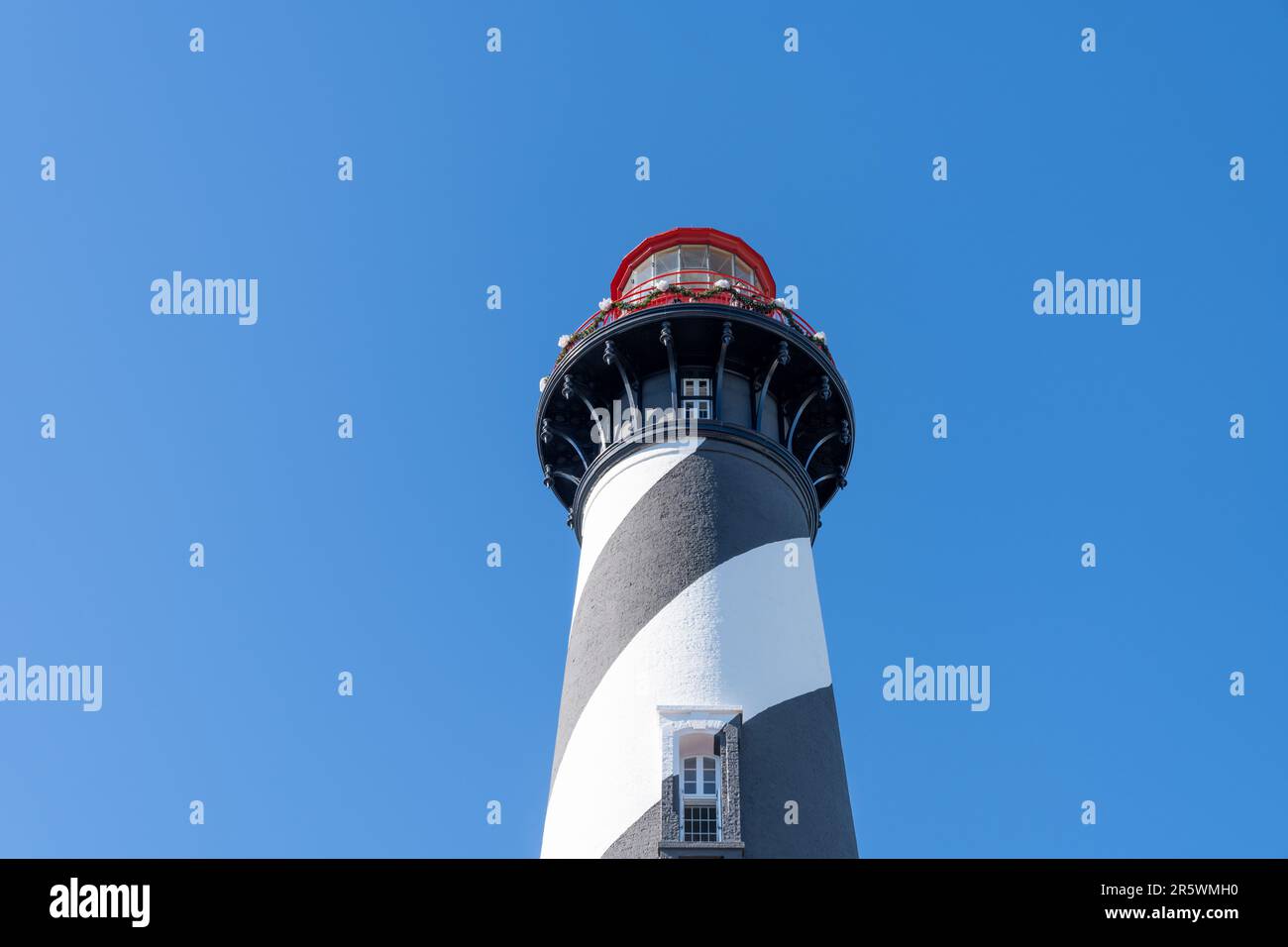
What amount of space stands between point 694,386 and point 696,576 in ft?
14.1

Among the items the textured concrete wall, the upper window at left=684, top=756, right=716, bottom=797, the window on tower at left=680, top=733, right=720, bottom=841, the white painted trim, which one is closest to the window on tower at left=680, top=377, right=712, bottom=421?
the textured concrete wall

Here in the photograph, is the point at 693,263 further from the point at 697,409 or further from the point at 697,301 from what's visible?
the point at 697,409

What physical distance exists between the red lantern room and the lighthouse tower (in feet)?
0.12

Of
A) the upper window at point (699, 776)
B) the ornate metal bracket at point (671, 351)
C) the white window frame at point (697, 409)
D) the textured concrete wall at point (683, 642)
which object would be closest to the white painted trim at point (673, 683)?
the textured concrete wall at point (683, 642)

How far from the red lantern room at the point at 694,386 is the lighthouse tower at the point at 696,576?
0.12ft

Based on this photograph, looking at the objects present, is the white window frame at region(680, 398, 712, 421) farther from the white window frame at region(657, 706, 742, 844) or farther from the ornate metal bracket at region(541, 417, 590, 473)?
the white window frame at region(657, 706, 742, 844)

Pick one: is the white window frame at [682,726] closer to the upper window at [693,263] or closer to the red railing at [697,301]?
the red railing at [697,301]

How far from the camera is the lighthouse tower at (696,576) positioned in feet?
71.2

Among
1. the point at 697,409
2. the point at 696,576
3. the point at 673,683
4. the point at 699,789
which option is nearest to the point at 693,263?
the point at 697,409

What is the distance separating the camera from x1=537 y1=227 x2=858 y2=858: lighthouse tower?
21703mm

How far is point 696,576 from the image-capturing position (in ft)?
78.3
